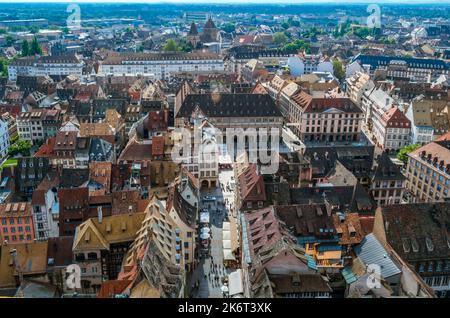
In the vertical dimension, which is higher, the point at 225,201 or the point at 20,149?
the point at 20,149

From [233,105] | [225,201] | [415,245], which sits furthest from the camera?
[233,105]

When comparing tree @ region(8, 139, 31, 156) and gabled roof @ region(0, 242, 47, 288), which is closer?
gabled roof @ region(0, 242, 47, 288)

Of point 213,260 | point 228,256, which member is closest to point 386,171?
point 228,256

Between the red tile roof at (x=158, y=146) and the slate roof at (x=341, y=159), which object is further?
the red tile roof at (x=158, y=146)

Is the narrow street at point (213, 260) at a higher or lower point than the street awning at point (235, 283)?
lower

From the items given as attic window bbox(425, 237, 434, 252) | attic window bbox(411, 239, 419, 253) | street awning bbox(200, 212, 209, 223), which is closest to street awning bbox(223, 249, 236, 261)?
street awning bbox(200, 212, 209, 223)

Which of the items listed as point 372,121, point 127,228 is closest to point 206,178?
point 127,228

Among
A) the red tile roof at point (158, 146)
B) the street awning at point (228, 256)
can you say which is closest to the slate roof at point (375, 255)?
the street awning at point (228, 256)

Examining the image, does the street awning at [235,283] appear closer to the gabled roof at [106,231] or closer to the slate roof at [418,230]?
the gabled roof at [106,231]

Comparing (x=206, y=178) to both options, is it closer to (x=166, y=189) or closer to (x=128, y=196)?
(x=166, y=189)

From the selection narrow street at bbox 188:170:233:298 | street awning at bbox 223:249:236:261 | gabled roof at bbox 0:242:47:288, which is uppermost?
gabled roof at bbox 0:242:47:288

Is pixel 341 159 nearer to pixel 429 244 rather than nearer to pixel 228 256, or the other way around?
pixel 228 256

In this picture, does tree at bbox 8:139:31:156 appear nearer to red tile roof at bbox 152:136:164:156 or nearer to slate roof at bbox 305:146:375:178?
red tile roof at bbox 152:136:164:156
